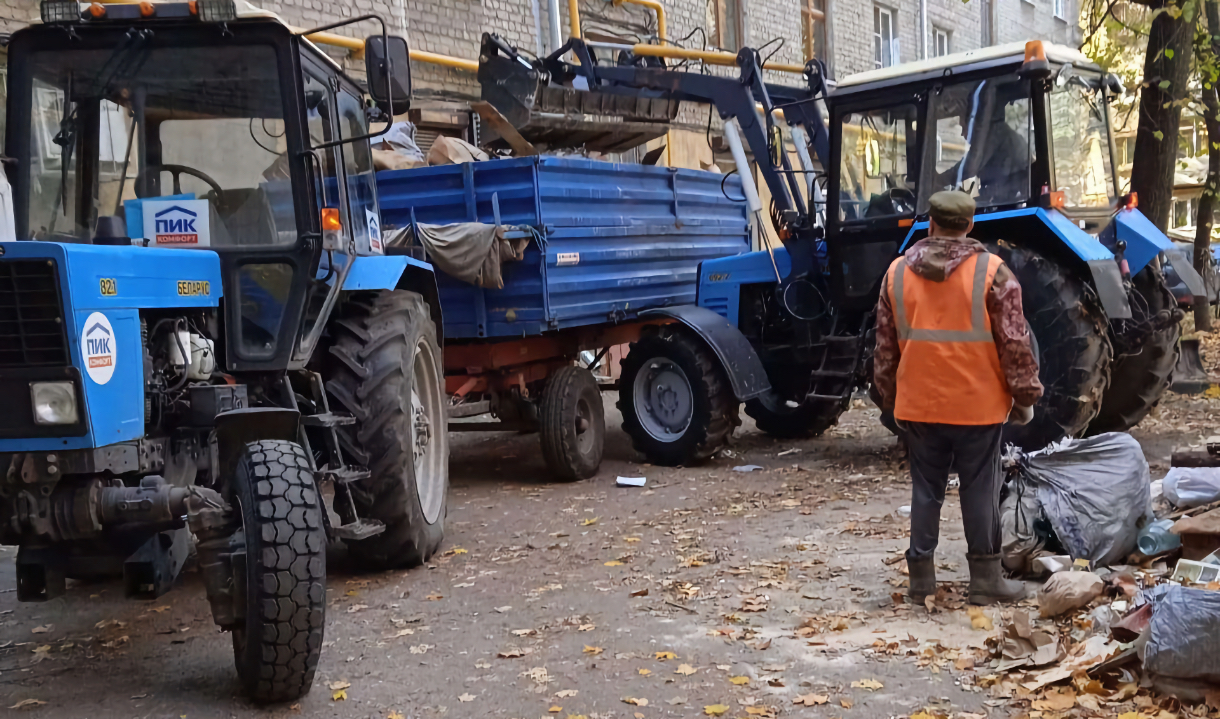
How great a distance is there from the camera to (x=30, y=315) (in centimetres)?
378

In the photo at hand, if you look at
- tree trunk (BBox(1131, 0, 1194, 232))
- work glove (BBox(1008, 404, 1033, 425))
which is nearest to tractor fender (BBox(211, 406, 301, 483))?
work glove (BBox(1008, 404, 1033, 425))

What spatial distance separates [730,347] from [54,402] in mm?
5399

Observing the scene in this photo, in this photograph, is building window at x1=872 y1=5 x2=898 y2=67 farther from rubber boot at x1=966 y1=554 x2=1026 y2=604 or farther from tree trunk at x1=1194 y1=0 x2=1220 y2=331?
rubber boot at x1=966 y1=554 x2=1026 y2=604

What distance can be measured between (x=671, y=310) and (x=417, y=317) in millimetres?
3214

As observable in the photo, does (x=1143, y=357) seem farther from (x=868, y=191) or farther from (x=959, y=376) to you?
(x=959, y=376)

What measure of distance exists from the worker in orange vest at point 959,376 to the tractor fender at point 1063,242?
258 centimetres

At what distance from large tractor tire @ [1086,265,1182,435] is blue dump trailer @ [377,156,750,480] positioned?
288cm

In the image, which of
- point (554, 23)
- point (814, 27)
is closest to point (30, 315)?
point (554, 23)

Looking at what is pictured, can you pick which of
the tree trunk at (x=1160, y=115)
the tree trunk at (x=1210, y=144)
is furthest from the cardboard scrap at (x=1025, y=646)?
the tree trunk at (x=1210, y=144)

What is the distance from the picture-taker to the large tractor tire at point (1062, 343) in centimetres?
700

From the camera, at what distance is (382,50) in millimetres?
4973

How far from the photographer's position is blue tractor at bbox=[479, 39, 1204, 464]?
7184mm

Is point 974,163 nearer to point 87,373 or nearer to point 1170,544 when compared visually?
point 1170,544

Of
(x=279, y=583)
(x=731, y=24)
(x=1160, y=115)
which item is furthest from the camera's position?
(x=731, y=24)
